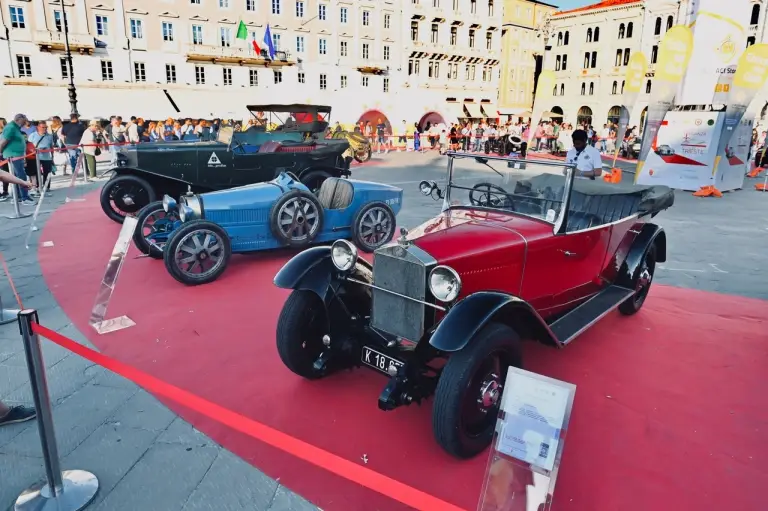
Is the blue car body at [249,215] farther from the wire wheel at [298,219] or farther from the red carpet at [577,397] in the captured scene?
the red carpet at [577,397]

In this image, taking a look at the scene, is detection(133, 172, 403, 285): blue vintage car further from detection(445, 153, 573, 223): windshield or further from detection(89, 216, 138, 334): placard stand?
detection(445, 153, 573, 223): windshield

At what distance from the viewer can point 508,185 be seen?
3.65 meters

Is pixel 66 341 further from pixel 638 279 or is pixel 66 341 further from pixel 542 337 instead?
pixel 638 279

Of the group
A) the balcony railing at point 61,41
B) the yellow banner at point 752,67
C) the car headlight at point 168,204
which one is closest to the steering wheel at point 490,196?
the car headlight at point 168,204

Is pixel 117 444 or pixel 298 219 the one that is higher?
pixel 298 219

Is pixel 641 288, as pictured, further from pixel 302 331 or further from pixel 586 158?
pixel 302 331

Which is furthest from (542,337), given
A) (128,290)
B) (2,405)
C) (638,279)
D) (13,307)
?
(13,307)

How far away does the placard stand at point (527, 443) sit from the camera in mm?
1718

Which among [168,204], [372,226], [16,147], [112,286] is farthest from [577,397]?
[16,147]

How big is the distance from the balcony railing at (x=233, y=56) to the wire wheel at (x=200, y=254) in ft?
104

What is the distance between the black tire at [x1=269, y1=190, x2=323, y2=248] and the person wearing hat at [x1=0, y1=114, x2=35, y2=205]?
5.92m

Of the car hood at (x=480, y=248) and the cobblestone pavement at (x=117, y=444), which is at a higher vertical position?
the car hood at (x=480, y=248)

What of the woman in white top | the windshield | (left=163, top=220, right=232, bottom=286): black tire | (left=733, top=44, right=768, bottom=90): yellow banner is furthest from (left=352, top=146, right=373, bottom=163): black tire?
the windshield

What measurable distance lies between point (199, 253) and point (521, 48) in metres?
53.0
